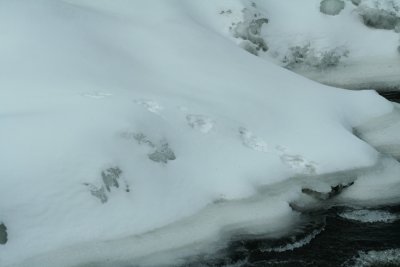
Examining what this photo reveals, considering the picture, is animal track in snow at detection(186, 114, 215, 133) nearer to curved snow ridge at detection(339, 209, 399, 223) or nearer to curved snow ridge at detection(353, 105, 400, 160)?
curved snow ridge at detection(339, 209, 399, 223)

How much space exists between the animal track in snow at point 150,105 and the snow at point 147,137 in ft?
0.11

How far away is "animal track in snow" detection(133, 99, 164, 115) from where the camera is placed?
856 cm

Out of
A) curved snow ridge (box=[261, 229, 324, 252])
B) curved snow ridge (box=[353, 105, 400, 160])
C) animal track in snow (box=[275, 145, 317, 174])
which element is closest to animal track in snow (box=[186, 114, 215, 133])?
animal track in snow (box=[275, 145, 317, 174])

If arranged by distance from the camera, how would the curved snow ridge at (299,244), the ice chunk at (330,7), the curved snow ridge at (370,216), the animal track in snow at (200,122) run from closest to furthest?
the curved snow ridge at (299,244), the curved snow ridge at (370,216), the animal track in snow at (200,122), the ice chunk at (330,7)

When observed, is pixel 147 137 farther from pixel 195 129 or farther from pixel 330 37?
pixel 330 37

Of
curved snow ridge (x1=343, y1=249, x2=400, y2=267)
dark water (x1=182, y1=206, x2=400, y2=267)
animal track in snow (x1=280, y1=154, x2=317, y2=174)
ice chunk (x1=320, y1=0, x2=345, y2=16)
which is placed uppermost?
ice chunk (x1=320, y1=0, x2=345, y2=16)

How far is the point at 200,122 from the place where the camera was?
8.73 m

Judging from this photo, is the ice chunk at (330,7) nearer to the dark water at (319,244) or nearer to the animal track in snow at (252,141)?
the animal track in snow at (252,141)

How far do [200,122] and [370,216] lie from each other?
2.87m

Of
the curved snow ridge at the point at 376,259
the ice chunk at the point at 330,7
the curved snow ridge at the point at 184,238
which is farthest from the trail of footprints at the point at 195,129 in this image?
the ice chunk at the point at 330,7

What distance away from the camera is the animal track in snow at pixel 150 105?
8.56m

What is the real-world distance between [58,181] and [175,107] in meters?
2.52

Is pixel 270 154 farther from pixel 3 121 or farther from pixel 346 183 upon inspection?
pixel 3 121

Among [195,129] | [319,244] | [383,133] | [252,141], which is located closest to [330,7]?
[383,133]
